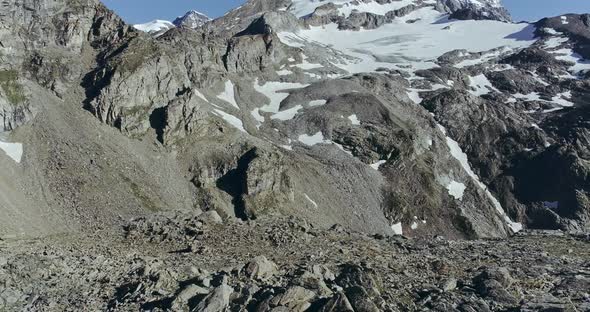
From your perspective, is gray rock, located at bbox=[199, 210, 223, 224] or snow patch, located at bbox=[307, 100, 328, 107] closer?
gray rock, located at bbox=[199, 210, 223, 224]

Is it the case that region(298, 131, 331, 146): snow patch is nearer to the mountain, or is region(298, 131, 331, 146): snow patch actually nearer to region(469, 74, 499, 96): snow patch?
the mountain

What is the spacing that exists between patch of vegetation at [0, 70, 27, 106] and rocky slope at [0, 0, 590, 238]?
10.5 inches

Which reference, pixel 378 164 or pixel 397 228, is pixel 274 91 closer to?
pixel 378 164

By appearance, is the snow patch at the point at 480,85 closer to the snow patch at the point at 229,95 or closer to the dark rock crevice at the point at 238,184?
the snow patch at the point at 229,95

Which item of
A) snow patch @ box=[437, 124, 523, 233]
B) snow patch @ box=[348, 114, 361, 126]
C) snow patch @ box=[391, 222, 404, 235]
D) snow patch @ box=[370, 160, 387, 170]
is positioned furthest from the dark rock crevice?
snow patch @ box=[437, 124, 523, 233]

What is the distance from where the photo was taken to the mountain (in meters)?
29.5

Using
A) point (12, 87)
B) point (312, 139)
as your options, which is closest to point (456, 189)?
point (312, 139)

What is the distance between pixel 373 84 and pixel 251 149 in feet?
208

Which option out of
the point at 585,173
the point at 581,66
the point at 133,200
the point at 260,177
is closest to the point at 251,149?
the point at 260,177

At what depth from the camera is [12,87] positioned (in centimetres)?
7662

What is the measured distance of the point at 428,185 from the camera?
359 feet

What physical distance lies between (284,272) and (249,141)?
210ft

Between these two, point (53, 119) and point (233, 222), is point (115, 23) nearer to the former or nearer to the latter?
point (53, 119)

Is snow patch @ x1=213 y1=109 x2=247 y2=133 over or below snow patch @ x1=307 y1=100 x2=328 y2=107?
over
